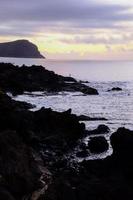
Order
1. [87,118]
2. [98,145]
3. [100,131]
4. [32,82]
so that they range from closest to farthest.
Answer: [98,145] < [100,131] < [87,118] < [32,82]

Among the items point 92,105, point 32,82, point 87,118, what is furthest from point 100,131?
point 32,82

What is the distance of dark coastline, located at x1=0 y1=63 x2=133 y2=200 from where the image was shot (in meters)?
17.0

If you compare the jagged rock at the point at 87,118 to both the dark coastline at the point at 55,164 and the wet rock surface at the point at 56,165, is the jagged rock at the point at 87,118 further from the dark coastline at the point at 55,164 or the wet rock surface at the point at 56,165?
the wet rock surface at the point at 56,165

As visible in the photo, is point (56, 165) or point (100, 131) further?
point (100, 131)

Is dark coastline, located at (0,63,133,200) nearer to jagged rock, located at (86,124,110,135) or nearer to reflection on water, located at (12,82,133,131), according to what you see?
jagged rock, located at (86,124,110,135)

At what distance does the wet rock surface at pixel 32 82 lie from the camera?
68812 mm

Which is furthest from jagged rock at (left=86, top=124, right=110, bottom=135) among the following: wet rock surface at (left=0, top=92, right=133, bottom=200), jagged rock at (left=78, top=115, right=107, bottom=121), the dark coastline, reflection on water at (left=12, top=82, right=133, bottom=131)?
jagged rock at (left=78, top=115, right=107, bottom=121)

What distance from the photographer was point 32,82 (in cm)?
7588

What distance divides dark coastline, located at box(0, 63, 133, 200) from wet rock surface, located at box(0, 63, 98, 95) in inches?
1271

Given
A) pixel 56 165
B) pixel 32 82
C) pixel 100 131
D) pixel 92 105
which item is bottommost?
pixel 92 105

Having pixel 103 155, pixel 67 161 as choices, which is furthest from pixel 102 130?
pixel 67 161

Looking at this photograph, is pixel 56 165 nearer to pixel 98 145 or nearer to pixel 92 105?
pixel 98 145

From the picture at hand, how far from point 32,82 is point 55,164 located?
5105cm

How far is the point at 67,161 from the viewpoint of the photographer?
26.4 metres
